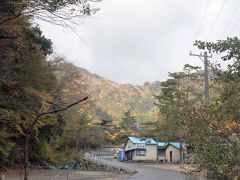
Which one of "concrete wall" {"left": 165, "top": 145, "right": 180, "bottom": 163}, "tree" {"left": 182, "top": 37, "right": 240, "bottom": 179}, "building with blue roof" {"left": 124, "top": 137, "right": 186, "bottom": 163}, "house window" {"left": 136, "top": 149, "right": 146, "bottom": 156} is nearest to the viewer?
"tree" {"left": 182, "top": 37, "right": 240, "bottom": 179}

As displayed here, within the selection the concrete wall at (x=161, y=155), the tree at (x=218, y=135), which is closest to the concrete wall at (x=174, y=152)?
the concrete wall at (x=161, y=155)

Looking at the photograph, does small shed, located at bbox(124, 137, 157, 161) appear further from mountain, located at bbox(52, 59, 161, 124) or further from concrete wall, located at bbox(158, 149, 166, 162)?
mountain, located at bbox(52, 59, 161, 124)

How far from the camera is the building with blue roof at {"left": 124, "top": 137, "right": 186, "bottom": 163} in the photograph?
71.7 m

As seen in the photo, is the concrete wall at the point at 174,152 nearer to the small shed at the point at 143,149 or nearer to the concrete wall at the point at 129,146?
the small shed at the point at 143,149

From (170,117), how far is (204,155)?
54.6 m

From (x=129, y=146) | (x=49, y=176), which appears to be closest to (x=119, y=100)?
(x=129, y=146)

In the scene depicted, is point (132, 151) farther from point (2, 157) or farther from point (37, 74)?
point (2, 157)

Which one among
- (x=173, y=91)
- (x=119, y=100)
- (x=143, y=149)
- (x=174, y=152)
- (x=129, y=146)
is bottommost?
(x=174, y=152)

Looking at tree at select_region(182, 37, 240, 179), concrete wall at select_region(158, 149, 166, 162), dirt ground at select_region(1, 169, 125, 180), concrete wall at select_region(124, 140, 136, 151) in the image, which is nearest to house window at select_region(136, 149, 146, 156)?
concrete wall at select_region(124, 140, 136, 151)

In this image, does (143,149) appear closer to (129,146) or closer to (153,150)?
(153,150)

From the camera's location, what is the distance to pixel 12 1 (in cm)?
1327

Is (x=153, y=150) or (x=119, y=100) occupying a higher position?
(x=119, y=100)

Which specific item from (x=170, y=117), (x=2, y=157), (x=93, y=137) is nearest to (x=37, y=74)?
(x=2, y=157)

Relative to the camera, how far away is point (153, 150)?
73.9m
